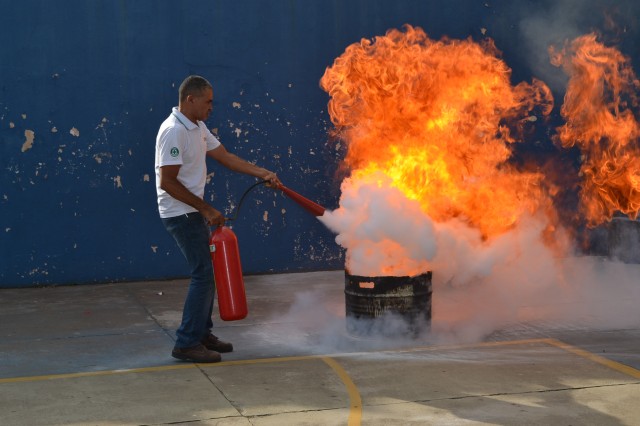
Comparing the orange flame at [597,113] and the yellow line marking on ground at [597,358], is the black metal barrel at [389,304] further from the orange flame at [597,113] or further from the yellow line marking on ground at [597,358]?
the orange flame at [597,113]

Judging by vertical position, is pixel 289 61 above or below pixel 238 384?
above

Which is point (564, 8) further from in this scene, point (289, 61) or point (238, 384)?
point (238, 384)

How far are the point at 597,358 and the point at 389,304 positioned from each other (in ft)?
5.28

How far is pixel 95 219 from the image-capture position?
9898 mm

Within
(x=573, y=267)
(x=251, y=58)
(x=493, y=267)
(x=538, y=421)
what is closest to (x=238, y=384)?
(x=538, y=421)

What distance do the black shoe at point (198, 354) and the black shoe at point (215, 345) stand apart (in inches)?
10.5

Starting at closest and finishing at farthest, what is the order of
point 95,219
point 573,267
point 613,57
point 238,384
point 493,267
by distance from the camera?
point 238,384
point 493,267
point 95,219
point 573,267
point 613,57


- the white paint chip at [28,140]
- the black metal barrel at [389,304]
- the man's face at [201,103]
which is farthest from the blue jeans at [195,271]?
the white paint chip at [28,140]

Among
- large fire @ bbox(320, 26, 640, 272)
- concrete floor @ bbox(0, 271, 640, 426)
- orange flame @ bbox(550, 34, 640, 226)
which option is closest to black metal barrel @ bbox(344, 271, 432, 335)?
concrete floor @ bbox(0, 271, 640, 426)

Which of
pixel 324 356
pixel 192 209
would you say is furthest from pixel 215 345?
pixel 192 209

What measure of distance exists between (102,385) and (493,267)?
14.2 feet

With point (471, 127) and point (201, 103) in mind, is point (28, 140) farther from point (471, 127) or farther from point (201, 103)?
point (471, 127)

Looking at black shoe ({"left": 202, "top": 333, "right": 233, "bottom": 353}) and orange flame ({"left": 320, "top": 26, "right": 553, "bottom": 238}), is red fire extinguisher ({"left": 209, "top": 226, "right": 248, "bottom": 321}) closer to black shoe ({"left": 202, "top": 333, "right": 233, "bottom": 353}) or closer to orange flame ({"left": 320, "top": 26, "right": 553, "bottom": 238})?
black shoe ({"left": 202, "top": 333, "right": 233, "bottom": 353})

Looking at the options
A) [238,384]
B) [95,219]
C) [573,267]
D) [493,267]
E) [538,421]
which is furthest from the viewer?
A: [573,267]
